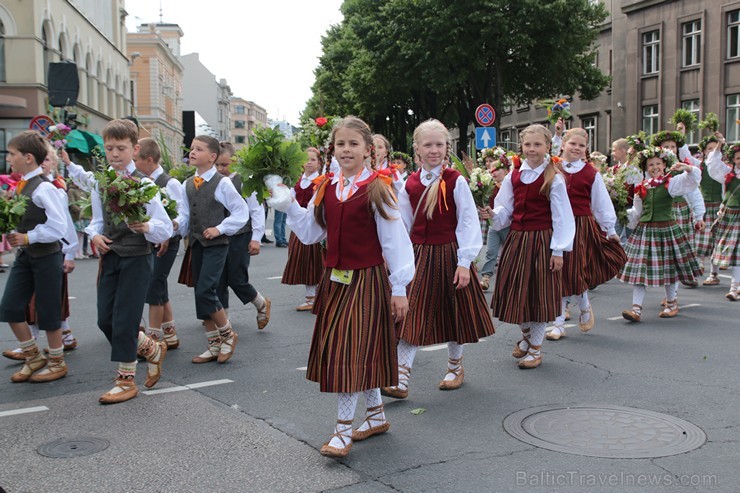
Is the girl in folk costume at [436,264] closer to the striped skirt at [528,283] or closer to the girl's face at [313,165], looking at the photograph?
the striped skirt at [528,283]

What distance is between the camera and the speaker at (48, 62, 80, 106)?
15.7m

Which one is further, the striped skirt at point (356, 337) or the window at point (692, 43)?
the window at point (692, 43)

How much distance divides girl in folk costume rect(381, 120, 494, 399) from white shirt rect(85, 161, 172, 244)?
6.08 feet

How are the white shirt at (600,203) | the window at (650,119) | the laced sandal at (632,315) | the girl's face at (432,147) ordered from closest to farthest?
the girl's face at (432,147), the white shirt at (600,203), the laced sandal at (632,315), the window at (650,119)

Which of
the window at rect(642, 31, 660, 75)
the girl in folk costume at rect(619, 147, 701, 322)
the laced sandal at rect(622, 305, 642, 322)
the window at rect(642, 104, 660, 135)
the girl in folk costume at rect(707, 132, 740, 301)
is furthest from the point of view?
the window at rect(642, 104, 660, 135)

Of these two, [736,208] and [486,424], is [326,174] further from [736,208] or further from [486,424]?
[736,208]

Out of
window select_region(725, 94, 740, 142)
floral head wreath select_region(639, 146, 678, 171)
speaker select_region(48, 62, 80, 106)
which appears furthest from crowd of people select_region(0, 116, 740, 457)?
window select_region(725, 94, 740, 142)

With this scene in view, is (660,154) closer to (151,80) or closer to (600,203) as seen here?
(600,203)

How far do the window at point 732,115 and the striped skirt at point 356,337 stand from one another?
105 ft

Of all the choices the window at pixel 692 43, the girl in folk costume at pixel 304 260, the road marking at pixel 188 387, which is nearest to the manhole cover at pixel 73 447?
the road marking at pixel 188 387

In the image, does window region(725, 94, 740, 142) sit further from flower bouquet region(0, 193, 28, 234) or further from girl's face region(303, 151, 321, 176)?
flower bouquet region(0, 193, 28, 234)

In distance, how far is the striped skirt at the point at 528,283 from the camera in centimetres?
698

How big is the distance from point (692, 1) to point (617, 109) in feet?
22.4

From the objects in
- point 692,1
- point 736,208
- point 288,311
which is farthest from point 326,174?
point 692,1
